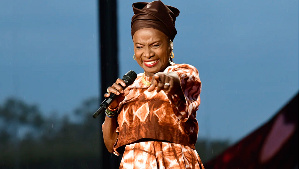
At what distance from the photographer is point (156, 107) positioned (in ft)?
6.63

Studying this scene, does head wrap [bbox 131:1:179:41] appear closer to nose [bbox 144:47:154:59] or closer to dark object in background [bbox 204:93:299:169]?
nose [bbox 144:47:154:59]

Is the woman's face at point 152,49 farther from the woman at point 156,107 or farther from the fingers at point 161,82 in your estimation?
the fingers at point 161,82

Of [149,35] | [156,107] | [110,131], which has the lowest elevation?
[110,131]

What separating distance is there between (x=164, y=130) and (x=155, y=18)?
1.34 feet

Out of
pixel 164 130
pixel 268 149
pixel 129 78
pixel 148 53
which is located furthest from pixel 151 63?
pixel 268 149

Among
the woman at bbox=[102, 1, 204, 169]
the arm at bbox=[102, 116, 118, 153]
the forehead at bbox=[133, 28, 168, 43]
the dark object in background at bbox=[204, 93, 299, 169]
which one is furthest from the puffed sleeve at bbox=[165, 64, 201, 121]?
the dark object in background at bbox=[204, 93, 299, 169]

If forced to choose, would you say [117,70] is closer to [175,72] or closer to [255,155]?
[255,155]

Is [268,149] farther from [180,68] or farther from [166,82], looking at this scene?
[166,82]

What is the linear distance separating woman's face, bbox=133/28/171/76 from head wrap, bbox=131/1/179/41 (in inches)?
0.7

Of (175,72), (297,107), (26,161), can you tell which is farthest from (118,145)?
(297,107)

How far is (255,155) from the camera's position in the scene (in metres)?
3.77

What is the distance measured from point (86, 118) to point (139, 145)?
1.72 metres

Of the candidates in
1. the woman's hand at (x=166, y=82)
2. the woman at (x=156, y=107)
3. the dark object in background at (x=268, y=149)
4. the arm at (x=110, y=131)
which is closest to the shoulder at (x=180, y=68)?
the woman at (x=156, y=107)

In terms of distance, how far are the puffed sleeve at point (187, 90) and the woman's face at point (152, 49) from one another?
0.07 metres
